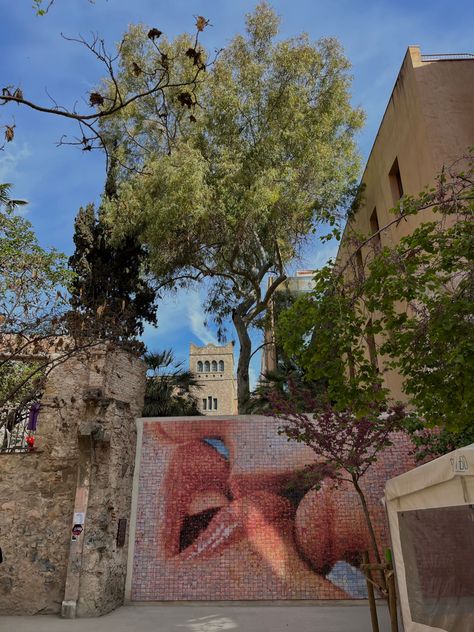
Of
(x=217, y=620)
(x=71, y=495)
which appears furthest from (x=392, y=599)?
(x=71, y=495)

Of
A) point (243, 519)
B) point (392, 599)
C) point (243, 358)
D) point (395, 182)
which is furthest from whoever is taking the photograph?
point (243, 358)

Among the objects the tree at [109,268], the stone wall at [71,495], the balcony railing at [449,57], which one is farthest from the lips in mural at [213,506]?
the balcony railing at [449,57]

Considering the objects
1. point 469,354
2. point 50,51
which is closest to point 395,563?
point 469,354

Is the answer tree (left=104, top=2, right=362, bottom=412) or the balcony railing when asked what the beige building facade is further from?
tree (left=104, top=2, right=362, bottom=412)

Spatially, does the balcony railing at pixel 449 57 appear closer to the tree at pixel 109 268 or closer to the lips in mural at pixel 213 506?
the tree at pixel 109 268

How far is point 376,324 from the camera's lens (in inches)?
219

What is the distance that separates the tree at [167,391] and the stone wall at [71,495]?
141 inches

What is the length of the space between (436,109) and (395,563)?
31.2 feet

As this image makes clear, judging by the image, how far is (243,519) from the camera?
29.9 ft

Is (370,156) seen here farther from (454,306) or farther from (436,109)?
(454,306)

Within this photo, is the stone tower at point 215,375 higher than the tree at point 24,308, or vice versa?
the stone tower at point 215,375

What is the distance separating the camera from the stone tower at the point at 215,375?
50969mm

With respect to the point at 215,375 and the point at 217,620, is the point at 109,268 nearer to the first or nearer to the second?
the point at 217,620

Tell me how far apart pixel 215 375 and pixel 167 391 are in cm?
3879
